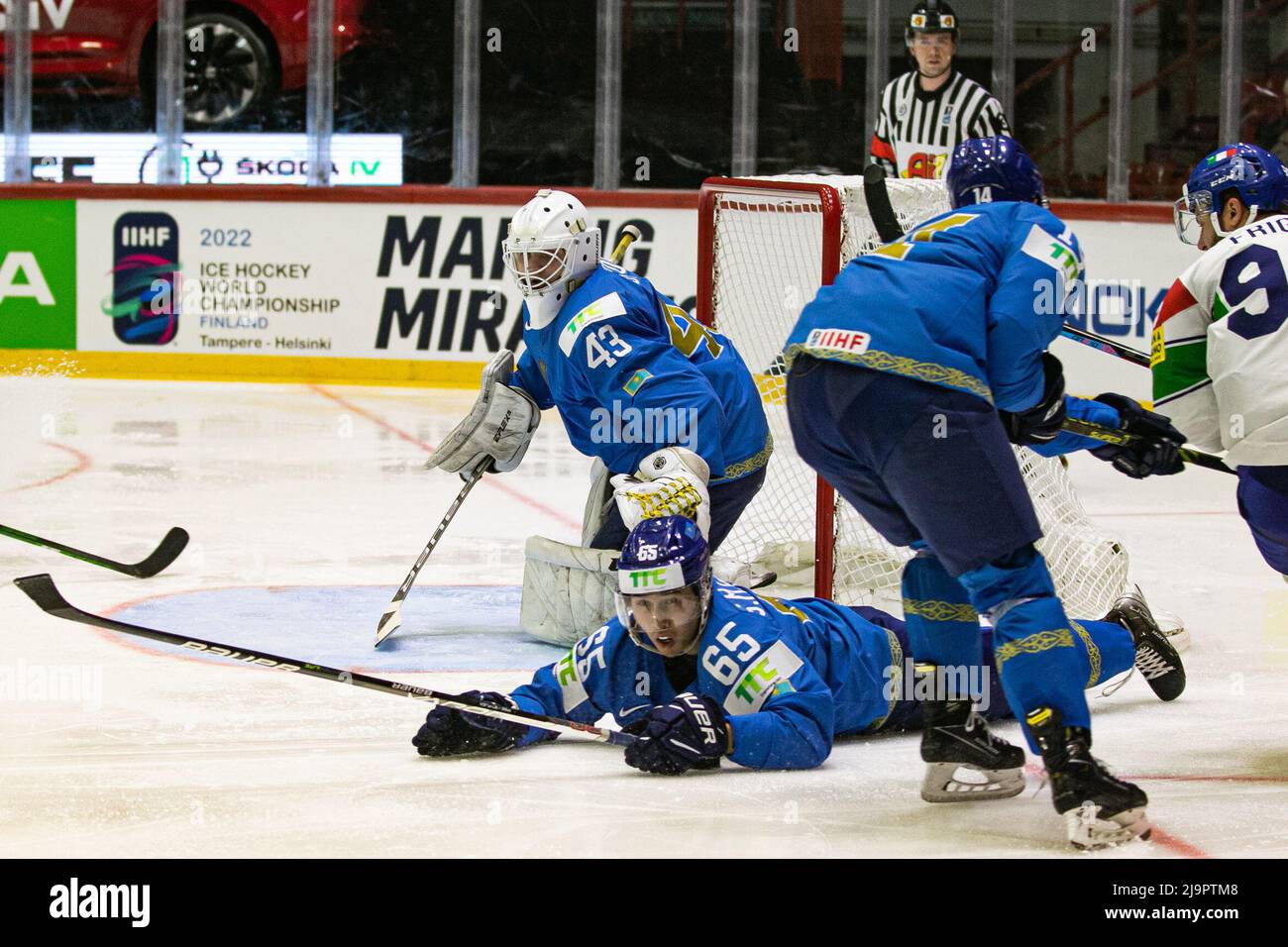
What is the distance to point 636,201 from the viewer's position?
33.0 ft

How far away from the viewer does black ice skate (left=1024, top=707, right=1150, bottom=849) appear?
2586 mm

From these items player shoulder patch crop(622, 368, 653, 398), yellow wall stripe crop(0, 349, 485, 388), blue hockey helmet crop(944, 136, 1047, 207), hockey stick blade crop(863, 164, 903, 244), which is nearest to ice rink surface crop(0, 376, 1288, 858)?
player shoulder patch crop(622, 368, 653, 398)

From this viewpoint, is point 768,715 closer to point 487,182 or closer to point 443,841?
point 443,841

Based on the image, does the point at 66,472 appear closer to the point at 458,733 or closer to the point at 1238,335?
the point at 458,733

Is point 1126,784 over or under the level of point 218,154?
under

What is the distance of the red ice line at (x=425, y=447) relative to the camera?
612cm

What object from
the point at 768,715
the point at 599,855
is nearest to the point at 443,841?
the point at 599,855

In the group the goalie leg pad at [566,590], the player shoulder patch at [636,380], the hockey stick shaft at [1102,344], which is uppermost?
the hockey stick shaft at [1102,344]

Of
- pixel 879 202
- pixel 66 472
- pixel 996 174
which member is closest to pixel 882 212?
pixel 879 202

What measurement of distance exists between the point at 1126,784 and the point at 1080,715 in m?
0.13

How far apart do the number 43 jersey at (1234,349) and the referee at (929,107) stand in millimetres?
2849

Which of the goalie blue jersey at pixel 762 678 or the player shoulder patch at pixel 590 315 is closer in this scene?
the goalie blue jersey at pixel 762 678

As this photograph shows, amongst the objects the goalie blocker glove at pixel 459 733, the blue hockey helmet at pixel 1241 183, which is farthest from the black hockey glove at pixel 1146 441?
the goalie blocker glove at pixel 459 733

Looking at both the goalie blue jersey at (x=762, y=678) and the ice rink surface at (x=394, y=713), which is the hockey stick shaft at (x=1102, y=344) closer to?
the ice rink surface at (x=394, y=713)
